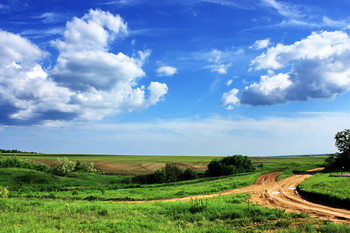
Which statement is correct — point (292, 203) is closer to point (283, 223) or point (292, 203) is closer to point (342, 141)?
point (283, 223)

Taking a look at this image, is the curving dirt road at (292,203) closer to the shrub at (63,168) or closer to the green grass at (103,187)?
the green grass at (103,187)

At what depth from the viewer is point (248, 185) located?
38594 mm

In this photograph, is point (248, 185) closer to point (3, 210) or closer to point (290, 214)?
point (290, 214)

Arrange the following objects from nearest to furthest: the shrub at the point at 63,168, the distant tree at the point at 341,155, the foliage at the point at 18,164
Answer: the distant tree at the point at 341,155
the shrub at the point at 63,168
the foliage at the point at 18,164

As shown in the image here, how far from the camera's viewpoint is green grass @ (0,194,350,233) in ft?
49.8

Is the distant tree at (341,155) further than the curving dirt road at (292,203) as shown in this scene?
Yes

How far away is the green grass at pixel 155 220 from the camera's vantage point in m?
15.2

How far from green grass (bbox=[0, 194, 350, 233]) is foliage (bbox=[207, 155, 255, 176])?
40.2 m

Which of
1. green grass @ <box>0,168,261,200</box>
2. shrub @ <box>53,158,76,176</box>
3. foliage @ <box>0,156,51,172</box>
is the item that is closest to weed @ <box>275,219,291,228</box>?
green grass @ <box>0,168,261,200</box>

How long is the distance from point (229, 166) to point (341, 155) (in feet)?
73.6

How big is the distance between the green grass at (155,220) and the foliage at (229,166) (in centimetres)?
4022

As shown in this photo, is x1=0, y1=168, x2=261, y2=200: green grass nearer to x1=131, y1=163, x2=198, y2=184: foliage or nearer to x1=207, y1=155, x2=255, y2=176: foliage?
x1=131, y1=163, x2=198, y2=184: foliage

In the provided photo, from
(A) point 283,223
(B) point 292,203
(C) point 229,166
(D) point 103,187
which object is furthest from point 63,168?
(A) point 283,223

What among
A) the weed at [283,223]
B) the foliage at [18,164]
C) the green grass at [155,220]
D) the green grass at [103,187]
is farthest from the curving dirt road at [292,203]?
the foliage at [18,164]
